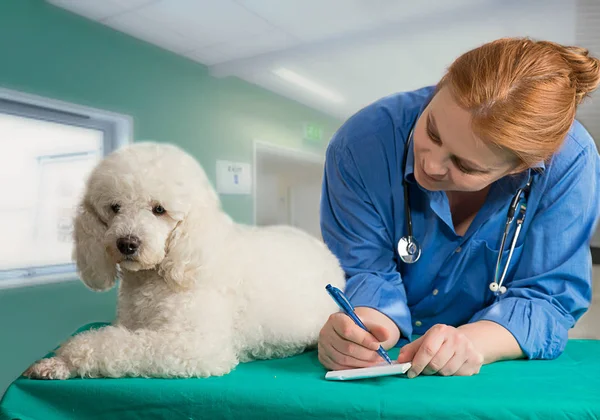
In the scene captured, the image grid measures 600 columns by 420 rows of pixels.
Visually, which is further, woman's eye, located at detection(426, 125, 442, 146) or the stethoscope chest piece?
the stethoscope chest piece

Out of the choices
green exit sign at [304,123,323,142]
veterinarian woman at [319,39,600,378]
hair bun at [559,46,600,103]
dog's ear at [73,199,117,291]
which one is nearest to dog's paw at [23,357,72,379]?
dog's ear at [73,199,117,291]

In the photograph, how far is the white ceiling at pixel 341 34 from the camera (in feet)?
4.94

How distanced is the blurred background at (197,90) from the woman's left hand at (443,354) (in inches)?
25.5

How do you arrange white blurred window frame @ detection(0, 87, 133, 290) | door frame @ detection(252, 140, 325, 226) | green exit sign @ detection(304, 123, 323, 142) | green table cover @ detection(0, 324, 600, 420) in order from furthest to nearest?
green exit sign @ detection(304, 123, 323, 142)
door frame @ detection(252, 140, 325, 226)
white blurred window frame @ detection(0, 87, 133, 290)
green table cover @ detection(0, 324, 600, 420)

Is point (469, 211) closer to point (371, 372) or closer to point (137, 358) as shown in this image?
point (371, 372)

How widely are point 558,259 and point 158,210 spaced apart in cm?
72

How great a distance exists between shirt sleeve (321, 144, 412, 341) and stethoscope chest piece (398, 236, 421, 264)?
0.03 metres

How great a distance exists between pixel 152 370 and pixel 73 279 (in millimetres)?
451

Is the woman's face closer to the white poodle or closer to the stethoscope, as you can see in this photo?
the stethoscope

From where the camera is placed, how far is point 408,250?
92 cm

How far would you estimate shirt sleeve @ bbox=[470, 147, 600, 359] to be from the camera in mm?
819

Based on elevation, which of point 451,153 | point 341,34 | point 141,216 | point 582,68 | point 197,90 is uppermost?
point 341,34

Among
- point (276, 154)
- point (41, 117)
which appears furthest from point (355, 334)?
point (276, 154)

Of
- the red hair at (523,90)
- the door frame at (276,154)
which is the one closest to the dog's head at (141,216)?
the red hair at (523,90)
